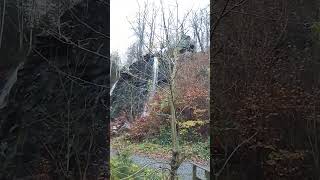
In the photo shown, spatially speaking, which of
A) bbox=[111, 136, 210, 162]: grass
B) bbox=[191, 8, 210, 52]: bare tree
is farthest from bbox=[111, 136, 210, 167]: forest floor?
bbox=[191, 8, 210, 52]: bare tree

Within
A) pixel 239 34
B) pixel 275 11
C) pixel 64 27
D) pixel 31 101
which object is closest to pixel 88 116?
pixel 31 101

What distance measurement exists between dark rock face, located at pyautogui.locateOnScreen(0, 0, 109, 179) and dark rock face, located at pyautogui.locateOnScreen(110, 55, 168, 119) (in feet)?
0.89

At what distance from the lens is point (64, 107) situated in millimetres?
3592

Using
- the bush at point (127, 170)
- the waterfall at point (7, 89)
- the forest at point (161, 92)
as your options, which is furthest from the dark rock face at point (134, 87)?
the waterfall at point (7, 89)

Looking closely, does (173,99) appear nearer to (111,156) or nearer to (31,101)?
(111,156)

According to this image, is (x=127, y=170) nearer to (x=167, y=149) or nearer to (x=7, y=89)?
(x=167, y=149)

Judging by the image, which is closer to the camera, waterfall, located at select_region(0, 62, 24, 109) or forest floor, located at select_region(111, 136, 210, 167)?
waterfall, located at select_region(0, 62, 24, 109)

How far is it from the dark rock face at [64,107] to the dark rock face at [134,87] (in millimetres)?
273

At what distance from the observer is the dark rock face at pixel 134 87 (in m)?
3.92

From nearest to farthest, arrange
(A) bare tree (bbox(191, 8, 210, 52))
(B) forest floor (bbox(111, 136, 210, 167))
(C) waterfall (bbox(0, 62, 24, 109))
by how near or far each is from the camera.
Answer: (C) waterfall (bbox(0, 62, 24, 109)) < (A) bare tree (bbox(191, 8, 210, 52)) < (B) forest floor (bbox(111, 136, 210, 167))

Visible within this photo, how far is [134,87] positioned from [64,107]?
72 cm

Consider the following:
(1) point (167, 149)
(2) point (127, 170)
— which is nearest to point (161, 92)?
(1) point (167, 149)

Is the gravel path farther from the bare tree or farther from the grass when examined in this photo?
the bare tree

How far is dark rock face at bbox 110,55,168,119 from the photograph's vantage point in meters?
3.92
